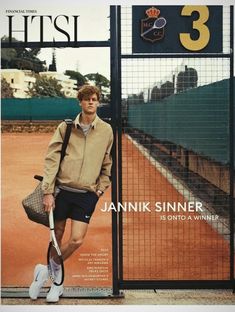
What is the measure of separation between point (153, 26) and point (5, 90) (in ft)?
3.69

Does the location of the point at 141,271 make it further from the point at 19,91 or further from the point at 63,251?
the point at 19,91

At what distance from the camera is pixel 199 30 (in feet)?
24.1

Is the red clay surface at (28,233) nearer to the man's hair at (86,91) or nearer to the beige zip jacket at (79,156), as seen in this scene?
the beige zip jacket at (79,156)

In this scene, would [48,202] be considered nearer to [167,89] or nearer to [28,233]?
A: [28,233]

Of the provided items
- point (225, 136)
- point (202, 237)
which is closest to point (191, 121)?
point (225, 136)

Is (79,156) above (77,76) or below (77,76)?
below

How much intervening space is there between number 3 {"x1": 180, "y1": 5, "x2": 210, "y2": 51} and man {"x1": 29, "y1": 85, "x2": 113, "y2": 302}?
0.71 metres

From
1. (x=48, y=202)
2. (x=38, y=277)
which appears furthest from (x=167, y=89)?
(x=38, y=277)

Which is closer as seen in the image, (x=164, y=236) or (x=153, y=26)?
(x=153, y=26)

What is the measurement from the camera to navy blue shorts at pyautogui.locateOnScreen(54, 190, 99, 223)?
7.42 meters

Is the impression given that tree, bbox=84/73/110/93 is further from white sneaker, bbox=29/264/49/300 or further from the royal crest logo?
white sneaker, bbox=29/264/49/300

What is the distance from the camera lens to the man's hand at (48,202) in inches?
292

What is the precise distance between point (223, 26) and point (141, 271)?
1.83 m

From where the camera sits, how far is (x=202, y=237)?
7496 millimetres
